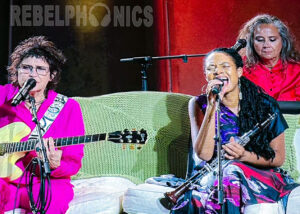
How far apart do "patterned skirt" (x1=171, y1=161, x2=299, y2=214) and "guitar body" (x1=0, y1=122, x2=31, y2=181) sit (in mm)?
1100

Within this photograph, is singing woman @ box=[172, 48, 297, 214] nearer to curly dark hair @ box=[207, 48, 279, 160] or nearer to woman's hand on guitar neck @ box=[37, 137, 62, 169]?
curly dark hair @ box=[207, 48, 279, 160]

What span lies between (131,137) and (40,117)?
75 centimetres

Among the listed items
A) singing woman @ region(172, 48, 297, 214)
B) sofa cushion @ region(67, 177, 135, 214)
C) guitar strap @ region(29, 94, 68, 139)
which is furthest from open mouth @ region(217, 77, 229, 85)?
guitar strap @ region(29, 94, 68, 139)

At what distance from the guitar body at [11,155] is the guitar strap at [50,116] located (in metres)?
0.06

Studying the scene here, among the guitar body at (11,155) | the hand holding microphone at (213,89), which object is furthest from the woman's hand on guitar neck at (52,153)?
the hand holding microphone at (213,89)

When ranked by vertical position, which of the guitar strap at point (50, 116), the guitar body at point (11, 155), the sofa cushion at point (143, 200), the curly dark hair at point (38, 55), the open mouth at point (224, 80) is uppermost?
the curly dark hair at point (38, 55)

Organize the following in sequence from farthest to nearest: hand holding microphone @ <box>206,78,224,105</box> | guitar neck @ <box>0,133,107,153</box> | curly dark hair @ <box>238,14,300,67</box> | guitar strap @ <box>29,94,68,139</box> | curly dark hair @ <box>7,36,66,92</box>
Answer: curly dark hair @ <box>238,14,300,67</box>, curly dark hair @ <box>7,36,66,92</box>, guitar strap @ <box>29,94,68,139</box>, guitar neck @ <box>0,133,107,153</box>, hand holding microphone @ <box>206,78,224,105</box>

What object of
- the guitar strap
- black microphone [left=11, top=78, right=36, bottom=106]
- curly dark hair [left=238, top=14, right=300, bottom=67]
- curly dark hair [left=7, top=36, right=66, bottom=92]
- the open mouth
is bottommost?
the guitar strap

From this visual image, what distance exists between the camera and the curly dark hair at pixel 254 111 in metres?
3.15

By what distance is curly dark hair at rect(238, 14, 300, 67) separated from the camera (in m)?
4.30

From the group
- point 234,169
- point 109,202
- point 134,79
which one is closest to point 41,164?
point 109,202

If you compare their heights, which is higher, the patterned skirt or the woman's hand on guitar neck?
the woman's hand on guitar neck

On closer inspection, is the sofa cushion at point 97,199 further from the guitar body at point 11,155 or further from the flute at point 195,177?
the guitar body at point 11,155

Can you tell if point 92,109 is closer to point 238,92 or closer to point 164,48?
point 238,92
